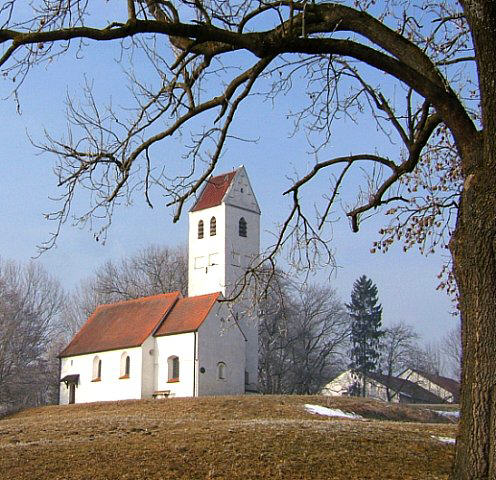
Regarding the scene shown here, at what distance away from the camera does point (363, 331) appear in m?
74.1

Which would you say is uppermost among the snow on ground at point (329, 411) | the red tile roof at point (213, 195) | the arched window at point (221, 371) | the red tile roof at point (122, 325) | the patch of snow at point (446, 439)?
the red tile roof at point (213, 195)

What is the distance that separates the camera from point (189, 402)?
109 feet

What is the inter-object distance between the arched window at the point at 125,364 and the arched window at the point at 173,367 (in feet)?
8.75

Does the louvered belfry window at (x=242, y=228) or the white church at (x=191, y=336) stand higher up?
the louvered belfry window at (x=242, y=228)

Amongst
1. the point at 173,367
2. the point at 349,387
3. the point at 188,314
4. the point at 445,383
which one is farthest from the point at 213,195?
the point at 445,383

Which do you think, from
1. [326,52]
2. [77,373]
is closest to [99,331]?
[77,373]

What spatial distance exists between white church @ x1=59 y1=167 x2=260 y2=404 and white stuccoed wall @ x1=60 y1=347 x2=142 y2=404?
6 centimetres

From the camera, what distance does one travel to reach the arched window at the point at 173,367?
139ft

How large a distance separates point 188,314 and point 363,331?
34.7 metres

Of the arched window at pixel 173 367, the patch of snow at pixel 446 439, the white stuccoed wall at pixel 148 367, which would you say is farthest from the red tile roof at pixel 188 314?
the patch of snow at pixel 446 439

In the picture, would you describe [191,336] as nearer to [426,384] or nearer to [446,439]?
[446,439]

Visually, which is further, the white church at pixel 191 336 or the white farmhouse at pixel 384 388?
the white farmhouse at pixel 384 388

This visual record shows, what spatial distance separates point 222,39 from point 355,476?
20.6ft

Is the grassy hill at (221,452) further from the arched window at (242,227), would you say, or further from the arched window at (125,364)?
the arched window at (242,227)
